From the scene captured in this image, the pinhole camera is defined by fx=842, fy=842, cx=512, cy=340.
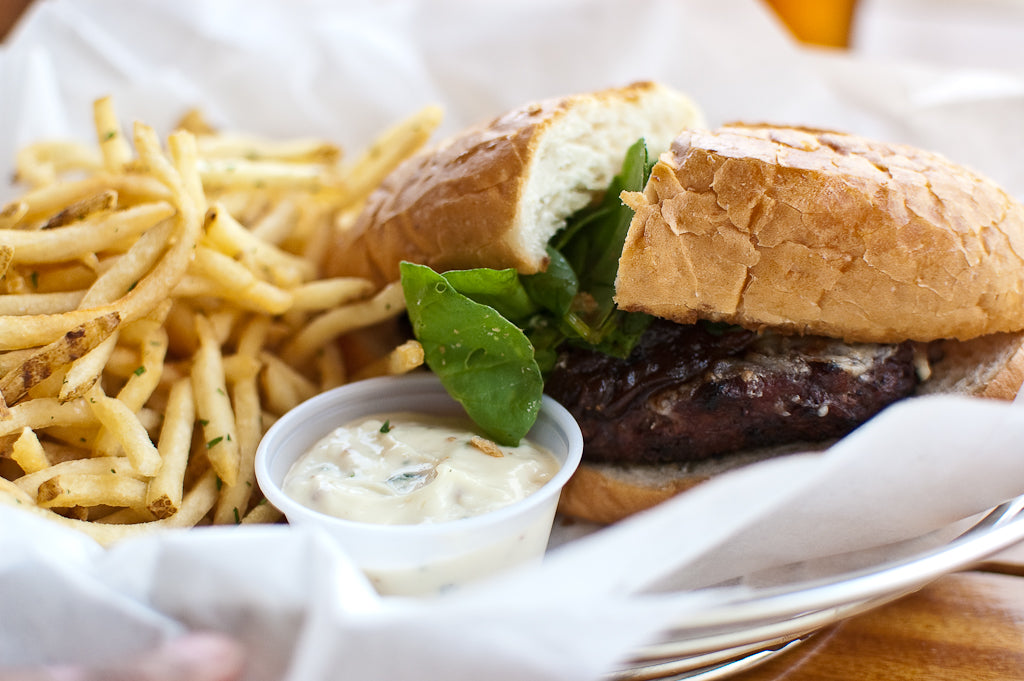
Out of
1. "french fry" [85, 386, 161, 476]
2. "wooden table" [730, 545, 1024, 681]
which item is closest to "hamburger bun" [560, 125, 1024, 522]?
"wooden table" [730, 545, 1024, 681]

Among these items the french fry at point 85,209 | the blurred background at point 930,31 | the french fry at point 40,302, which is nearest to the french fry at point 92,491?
the french fry at point 40,302

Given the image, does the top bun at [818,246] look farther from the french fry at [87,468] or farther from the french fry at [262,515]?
the french fry at [87,468]

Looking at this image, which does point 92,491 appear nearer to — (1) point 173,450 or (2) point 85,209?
(1) point 173,450

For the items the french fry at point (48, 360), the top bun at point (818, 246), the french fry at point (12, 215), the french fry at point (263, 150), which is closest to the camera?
the french fry at point (48, 360)

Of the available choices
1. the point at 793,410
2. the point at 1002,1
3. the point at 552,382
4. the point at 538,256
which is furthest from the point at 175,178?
the point at 1002,1

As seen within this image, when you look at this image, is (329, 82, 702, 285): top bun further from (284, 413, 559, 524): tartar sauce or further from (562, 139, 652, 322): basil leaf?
(284, 413, 559, 524): tartar sauce

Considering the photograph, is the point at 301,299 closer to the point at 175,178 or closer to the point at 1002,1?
the point at 175,178
